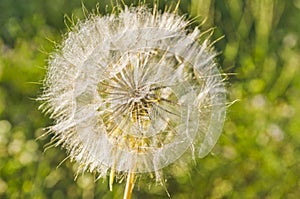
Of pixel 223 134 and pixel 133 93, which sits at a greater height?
pixel 223 134

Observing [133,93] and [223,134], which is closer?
[133,93]

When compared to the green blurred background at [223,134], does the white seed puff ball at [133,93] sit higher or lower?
lower

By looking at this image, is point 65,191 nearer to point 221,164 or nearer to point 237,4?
point 221,164

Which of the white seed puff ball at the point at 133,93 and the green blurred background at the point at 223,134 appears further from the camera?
the green blurred background at the point at 223,134

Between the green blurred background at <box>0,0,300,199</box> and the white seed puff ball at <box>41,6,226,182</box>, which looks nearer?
the white seed puff ball at <box>41,6,226,182</box>
